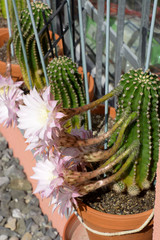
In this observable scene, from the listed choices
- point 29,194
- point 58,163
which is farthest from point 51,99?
point 29,194

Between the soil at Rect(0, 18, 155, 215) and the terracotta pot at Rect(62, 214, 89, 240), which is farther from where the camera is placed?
the terracotta pot at Rect(62, 214, 89, 240)

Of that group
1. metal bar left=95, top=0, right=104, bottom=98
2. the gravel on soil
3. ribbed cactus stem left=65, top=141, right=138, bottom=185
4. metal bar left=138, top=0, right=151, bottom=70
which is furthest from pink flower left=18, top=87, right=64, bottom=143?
metal bar left=95, top=0, right=104, bottom=98

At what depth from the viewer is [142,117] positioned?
975 mm

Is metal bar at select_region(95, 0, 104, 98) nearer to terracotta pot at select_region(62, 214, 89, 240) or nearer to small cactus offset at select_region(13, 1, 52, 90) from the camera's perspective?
small cactus offset at select_region(13, 1, 52, 90)

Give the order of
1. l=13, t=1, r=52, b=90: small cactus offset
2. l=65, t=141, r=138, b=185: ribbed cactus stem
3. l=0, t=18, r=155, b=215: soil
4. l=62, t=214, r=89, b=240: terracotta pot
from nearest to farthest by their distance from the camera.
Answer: l=65, t=141, r=138, b=185: ribbed cactus stem < l=0, t=18, r=155, b=215: soil < l=62, t=214, r=89, b=240: terracotta pot < l=13, t=1, r=52, b=90: small cactus offset

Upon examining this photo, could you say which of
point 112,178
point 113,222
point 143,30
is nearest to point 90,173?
point 112,178

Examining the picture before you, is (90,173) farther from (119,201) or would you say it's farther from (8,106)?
(8,106)

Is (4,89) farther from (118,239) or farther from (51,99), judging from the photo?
(118,239)

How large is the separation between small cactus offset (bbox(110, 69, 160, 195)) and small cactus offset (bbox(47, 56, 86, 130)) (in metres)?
0.36

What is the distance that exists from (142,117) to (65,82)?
474 mm

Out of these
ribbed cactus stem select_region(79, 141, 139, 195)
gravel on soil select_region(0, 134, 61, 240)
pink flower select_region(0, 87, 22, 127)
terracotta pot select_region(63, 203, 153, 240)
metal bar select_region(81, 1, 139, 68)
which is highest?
pink flower select_region(0, 87, 22, 127)

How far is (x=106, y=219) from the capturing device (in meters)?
1.05

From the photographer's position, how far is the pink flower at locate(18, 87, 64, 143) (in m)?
0.85

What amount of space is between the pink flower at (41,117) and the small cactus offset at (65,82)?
18.5 inches
